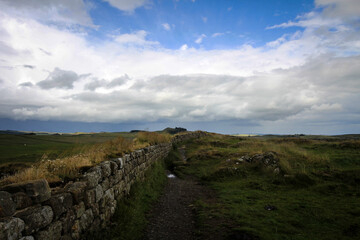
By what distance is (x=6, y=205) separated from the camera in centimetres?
315

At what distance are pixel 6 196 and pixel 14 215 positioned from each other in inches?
12.2

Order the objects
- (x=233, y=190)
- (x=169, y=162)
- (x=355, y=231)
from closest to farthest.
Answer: (x=355, y=231) → (x=233, y=190) → (x=169, y=162)

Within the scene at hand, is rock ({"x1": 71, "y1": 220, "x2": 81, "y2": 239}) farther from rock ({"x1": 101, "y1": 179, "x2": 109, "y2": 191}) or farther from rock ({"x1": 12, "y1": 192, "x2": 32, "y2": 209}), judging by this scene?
rock ({"x1": 101, "y1": 179, "x2": 109, "y2": 191})

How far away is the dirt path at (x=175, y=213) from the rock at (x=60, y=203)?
8.86ft

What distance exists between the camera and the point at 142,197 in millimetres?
8953

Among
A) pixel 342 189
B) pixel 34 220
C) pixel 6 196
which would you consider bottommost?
pixel 342 189

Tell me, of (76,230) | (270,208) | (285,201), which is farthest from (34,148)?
(285,201)

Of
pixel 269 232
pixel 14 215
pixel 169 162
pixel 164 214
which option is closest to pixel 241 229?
pixel 269 232

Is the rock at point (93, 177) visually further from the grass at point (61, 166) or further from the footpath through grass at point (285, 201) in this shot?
A: the footpath through grass at point (285, 201)

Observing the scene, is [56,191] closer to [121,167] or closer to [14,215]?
[14,215]

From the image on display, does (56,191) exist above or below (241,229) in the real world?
above

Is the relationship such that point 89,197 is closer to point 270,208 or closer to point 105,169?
point 105,169

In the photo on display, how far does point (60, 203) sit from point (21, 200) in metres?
0.78

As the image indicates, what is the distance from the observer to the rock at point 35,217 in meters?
3.29
